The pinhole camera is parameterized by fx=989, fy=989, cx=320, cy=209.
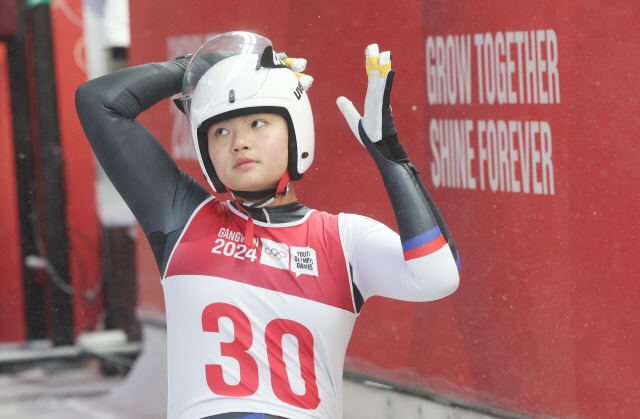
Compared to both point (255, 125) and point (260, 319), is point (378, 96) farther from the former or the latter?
point (260, 319)

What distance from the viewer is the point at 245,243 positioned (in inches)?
91.8

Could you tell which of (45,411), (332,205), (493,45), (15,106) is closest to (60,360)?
(45,411)

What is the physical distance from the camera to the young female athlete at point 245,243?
7.45 feet

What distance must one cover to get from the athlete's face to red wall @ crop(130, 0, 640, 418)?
89 cm

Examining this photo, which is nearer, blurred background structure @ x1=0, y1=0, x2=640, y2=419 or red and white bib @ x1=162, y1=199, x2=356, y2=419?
red and white bib @ x1=162, y1=199, x2=356, y2=419

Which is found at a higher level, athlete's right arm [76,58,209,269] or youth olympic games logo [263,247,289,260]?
athlete's right arm [76,58,209,269]

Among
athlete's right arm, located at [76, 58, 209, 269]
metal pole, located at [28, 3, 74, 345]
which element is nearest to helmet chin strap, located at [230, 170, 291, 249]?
athlete's right arm, located at [76, 58, 209, 269]

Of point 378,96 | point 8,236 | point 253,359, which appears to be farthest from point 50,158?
point 378,96

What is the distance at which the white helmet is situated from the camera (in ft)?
7.63

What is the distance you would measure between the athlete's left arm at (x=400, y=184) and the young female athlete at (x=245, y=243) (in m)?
0.07

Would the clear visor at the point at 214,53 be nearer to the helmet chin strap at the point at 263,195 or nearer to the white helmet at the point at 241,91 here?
the white helmet at the point at 241,91

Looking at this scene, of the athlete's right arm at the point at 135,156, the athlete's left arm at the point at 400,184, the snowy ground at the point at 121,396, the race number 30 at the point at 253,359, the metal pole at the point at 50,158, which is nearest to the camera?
Answer: the athlete's left arm at the point at 400,184

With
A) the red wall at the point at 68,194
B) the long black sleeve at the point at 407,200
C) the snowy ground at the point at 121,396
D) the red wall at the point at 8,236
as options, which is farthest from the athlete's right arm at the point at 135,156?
the red wall at the point at 8,236

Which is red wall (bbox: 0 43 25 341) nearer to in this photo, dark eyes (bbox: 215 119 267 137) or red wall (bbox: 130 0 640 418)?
red wall (bbox: 130 0 640 418)
